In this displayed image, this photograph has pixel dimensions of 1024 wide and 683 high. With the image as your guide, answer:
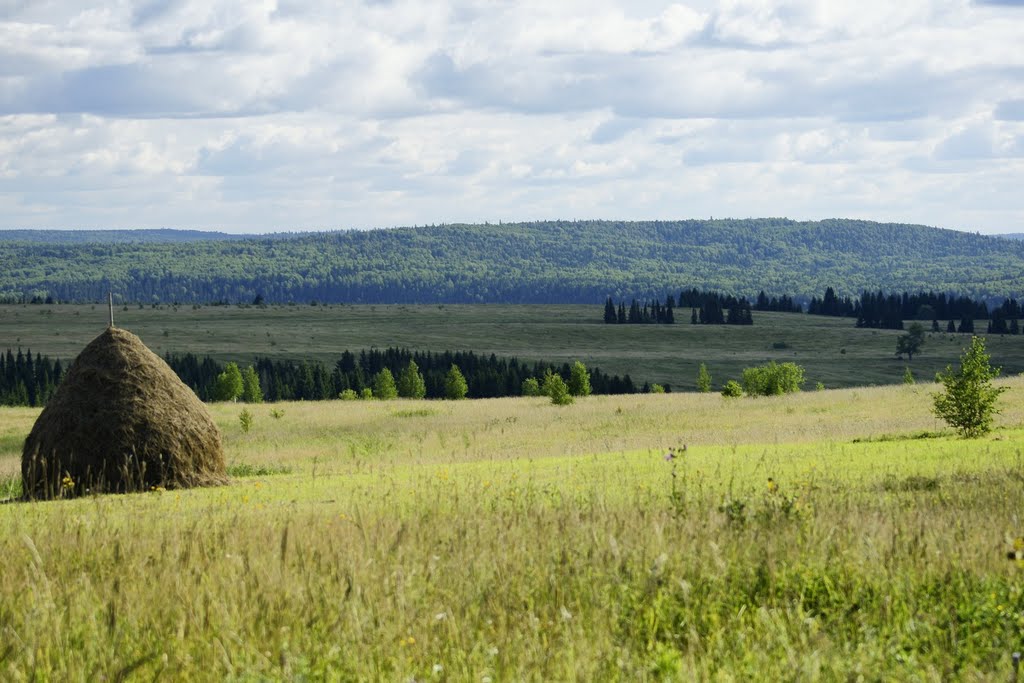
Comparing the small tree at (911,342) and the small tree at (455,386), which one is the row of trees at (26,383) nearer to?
the small tree at (455,386)

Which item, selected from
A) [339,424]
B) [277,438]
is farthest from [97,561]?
[339,424]

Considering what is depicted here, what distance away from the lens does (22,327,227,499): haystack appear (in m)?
18.8

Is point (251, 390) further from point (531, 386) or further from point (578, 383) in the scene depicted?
point (578, 383)

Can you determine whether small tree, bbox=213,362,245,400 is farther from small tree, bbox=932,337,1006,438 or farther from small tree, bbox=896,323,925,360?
small tree, bbox=896,323,925,360

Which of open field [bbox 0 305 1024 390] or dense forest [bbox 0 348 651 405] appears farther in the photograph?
open field [bbox 0 305 1024 390]

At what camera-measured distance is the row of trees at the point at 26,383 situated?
101812 millimetres

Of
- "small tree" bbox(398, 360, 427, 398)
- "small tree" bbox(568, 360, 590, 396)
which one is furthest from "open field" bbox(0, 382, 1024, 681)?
"small tree" bbox(398, 360, 427, 398)

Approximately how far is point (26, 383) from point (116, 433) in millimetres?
101384

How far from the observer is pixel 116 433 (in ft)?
61.8

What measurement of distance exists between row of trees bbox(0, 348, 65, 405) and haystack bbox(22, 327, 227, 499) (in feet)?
275

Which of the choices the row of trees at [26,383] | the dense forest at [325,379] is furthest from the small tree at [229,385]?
the row of trees at [26,383]

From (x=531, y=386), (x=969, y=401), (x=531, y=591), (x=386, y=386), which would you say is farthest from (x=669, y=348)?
(x=531, y=591)

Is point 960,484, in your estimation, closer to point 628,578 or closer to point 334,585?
point 628,578

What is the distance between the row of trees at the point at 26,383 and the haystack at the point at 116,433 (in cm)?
8396
